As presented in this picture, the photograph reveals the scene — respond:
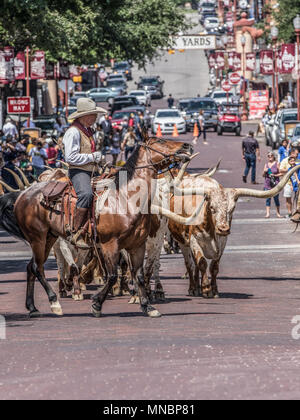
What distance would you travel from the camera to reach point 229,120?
63.8 meters

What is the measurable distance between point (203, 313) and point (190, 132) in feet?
176

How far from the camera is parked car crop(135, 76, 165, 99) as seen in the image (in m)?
101

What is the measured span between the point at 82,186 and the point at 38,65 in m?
35.4

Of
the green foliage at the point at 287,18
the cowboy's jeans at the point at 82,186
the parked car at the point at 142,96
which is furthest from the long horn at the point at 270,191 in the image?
the parked car at the point at 142,96

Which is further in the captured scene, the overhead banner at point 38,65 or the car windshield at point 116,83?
the car windshield at point 116,83

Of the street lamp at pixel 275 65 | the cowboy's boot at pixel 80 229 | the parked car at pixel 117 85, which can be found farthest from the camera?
the parked car at pixel 117 85

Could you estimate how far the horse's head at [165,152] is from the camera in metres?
14.3

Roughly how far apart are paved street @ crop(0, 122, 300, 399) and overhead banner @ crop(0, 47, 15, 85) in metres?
21.8

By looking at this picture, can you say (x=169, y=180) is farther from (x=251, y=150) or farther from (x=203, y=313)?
(x=251, y=150)

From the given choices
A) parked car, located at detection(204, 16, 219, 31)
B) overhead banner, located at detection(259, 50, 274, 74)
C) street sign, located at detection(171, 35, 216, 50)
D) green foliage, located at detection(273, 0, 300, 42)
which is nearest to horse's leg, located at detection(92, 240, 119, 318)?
overhead banner, located at detection(259, 50, 274, 74)

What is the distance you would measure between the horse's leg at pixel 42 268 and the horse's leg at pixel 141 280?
1.09 meters

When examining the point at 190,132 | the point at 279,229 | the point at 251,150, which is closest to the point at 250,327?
the point at 279,229

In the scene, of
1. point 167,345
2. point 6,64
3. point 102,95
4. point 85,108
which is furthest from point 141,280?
point 102,95

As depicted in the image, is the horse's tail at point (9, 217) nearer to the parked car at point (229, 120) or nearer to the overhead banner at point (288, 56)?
the overhead banner at point (288, 56)
